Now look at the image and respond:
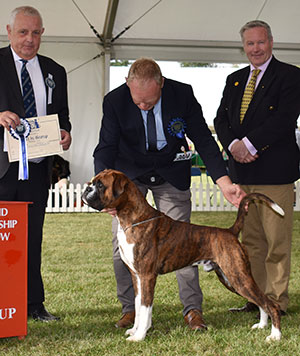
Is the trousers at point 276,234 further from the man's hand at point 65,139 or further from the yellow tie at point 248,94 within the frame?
the man's hand at point 65,139

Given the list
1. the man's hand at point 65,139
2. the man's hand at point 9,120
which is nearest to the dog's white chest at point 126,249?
the man's hand at point 65,139

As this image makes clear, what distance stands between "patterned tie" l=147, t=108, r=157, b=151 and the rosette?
117 mm

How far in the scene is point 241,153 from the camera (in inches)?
164

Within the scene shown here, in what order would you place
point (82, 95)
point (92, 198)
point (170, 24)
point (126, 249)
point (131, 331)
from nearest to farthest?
point (92, 198), point (126, 249), point (131, 331), point (170, 24), point (82, 95)

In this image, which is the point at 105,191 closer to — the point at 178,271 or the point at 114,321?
the point at 178,271

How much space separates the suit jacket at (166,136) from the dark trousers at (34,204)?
1.66 ft

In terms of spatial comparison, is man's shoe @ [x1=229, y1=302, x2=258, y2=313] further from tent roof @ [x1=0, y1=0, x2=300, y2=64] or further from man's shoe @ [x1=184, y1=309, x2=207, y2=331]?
tent roof @ [x1=0, y1=0, x2=300, y2=64]

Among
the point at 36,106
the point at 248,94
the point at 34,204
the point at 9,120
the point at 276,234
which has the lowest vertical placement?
the point at 276,234

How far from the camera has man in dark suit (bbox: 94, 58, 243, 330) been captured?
12.4 ft

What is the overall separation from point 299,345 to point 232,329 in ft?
1.79

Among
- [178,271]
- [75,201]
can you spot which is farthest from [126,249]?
[75,201]

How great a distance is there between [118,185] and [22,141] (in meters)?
0.90

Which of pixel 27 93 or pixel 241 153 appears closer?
pixel 27 93

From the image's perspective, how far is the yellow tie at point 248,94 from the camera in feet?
14.1
